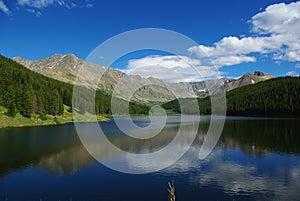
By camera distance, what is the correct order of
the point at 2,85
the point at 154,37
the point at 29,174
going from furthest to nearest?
1. the point at 2,85
2. the point at 154,37
3. the point at 29,174

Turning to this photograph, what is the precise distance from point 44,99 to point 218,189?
108451mm

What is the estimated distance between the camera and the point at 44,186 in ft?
102

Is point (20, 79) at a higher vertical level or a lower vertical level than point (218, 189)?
higher

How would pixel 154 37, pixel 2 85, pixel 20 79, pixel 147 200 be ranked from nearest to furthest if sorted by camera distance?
pixel 147 200
pixel 154 37
pixel 2 85
pixel 20 79

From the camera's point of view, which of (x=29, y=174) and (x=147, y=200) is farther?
(x=29, y=174)

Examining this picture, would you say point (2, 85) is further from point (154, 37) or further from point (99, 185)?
point (99, 185)

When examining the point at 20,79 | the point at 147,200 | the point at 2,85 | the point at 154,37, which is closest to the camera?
the point at 147,200

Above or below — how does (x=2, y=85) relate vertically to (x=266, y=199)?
above

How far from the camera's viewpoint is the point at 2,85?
376 feet

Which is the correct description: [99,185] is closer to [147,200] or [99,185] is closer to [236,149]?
[147,200]

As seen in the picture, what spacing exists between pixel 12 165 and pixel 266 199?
3573 centimetres

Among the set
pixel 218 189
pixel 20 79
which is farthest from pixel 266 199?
pixel 20 79

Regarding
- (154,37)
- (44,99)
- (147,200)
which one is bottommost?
(147,200)

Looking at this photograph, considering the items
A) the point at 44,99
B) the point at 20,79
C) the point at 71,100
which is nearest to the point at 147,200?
the point at 44,99
